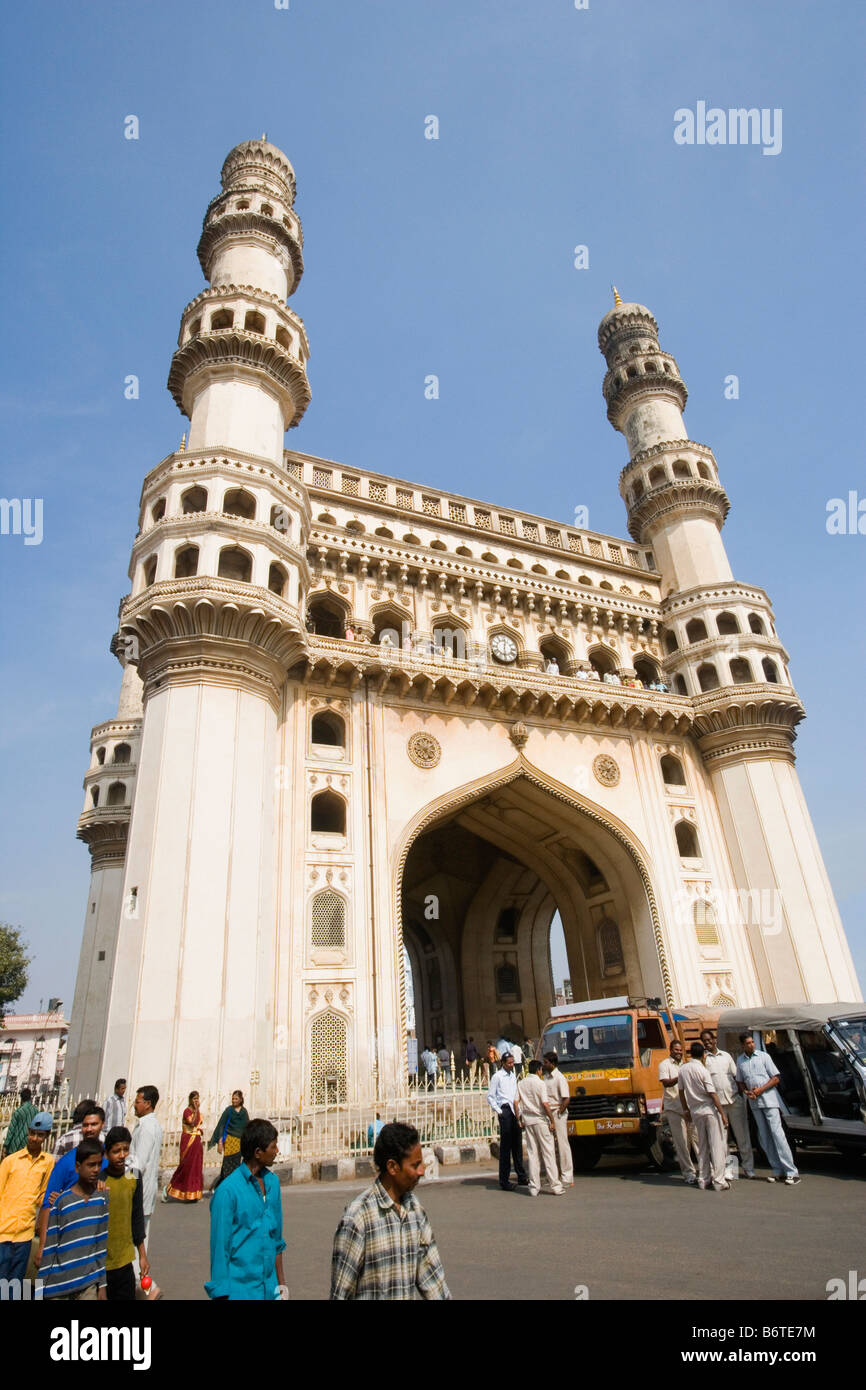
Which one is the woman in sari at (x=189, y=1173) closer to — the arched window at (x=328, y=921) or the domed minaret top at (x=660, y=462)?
the arched window at (x=328, y=921)

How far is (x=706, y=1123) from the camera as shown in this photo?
33.1ft

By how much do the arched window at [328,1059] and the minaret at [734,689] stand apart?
12.4 m

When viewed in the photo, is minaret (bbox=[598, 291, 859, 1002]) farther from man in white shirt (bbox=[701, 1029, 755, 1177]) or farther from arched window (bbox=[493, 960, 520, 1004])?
man in white shirt (bbox=[701, 1029, 755, 1177])

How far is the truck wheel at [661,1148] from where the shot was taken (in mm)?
11828

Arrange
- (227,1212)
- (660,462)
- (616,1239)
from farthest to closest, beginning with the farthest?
(660,462), (616,1239), (227,1212)

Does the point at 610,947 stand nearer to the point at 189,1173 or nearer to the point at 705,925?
the point at 705,925

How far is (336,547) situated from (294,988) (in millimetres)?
12395

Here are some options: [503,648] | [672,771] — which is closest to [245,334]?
[503,648]

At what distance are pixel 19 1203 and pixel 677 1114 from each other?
844 cm

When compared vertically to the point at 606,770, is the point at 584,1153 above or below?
below

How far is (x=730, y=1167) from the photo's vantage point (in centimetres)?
1047

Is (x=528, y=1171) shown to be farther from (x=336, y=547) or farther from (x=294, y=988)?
(x=336, y=547)

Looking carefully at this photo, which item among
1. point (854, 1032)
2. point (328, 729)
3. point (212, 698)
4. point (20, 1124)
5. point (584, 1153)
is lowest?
point (584, 1153)
